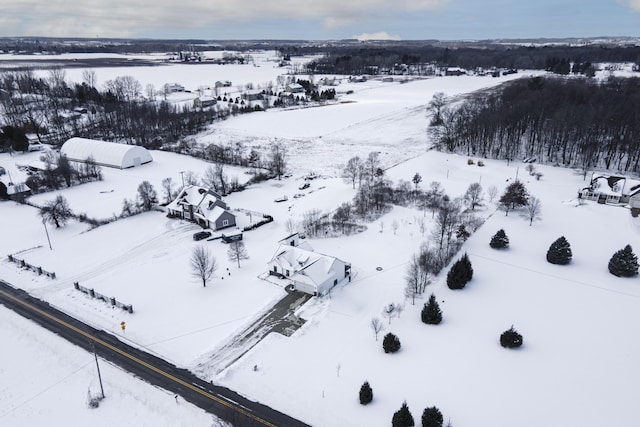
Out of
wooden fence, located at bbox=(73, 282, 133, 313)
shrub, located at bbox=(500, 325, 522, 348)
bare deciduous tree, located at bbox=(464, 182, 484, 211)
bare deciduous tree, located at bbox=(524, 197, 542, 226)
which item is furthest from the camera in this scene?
bare deciduous tree, located at bbox=(464, 182, 484, 211)

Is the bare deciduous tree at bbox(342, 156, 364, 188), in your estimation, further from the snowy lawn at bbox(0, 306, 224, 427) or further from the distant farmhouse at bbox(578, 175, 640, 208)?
the snowy lawn at bbox(0, 306, 224, 427)

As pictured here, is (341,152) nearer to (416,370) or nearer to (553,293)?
(553,293)

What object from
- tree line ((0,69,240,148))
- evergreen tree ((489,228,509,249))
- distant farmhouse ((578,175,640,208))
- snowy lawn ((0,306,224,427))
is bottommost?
snowy lawn ((0,306,224,427))

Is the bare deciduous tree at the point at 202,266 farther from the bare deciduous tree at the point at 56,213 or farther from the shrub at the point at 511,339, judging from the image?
the shrub at the point at 511,339

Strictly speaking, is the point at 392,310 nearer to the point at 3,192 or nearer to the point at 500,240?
the point at 500,240

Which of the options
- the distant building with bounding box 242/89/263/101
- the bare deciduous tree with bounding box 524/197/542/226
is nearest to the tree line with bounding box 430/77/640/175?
the bare deciduous tree with bounding box 524/197/542/226
